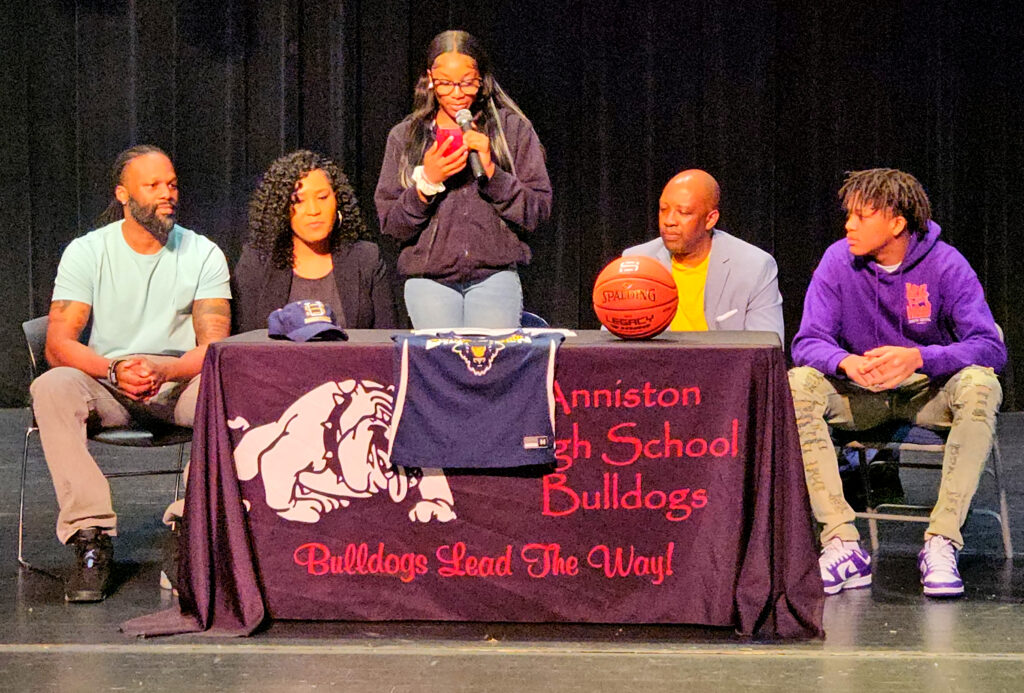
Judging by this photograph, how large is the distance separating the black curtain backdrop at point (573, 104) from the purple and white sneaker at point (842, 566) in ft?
11.1

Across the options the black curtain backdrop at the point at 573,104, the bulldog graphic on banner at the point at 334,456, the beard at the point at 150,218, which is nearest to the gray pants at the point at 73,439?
the beard at the point at 150,218

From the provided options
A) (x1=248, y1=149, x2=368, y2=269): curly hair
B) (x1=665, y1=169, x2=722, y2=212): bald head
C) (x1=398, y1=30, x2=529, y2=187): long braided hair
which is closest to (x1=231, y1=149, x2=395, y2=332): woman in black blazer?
(x1=248, y1=149, x2=368, y2=269): curly hair

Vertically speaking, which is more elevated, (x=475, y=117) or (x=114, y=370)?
(x=475, y=117)

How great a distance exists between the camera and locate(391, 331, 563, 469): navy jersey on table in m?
3.15

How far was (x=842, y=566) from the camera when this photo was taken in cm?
360

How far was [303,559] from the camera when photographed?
324 centimetres

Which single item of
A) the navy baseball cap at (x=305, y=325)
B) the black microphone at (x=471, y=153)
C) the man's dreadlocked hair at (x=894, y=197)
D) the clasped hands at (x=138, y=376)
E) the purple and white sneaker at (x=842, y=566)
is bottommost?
the purple and white sneaker at (x=842, y=566)

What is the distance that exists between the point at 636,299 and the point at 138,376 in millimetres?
1538

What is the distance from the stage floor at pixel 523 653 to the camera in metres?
2.84

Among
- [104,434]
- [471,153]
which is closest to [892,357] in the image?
[471,153]

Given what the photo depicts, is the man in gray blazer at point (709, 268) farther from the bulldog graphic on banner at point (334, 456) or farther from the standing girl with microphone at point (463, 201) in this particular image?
the bulldog graphic on banner at point (334, 456)

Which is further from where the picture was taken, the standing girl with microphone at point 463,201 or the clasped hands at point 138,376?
the clasped hands at point 138,376

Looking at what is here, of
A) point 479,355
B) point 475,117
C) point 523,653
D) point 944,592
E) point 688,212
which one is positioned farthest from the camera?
point 688,212

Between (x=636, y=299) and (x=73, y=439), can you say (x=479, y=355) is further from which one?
(x=73, y=439)
